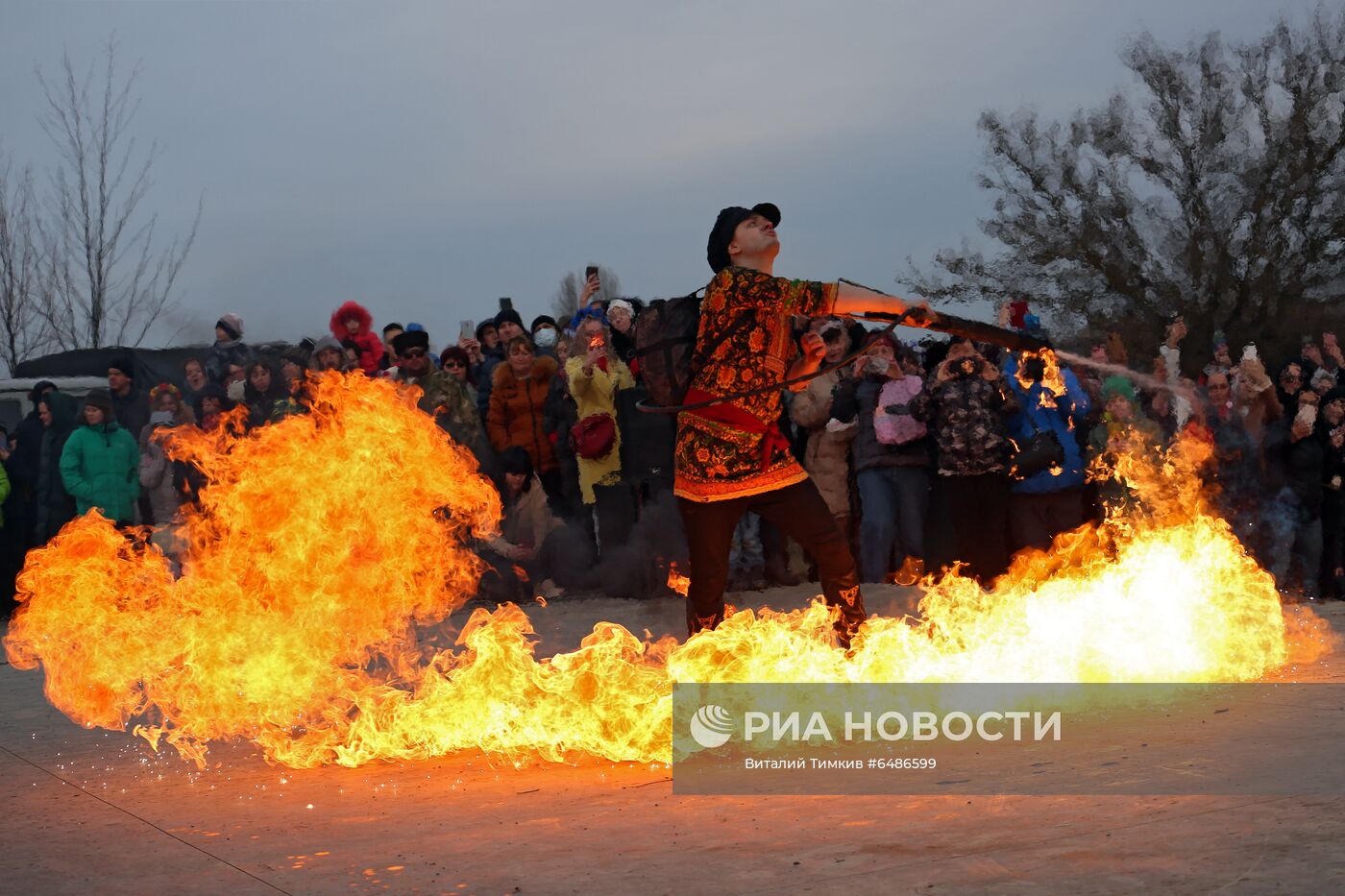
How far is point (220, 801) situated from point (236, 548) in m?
1.22

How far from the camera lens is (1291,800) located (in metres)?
4.43

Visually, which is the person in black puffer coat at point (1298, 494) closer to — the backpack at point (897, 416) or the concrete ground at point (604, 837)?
the backpack at point (897, 416)

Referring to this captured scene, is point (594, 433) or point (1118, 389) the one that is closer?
point (1118, 389)

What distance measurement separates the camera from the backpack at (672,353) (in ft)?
20.2

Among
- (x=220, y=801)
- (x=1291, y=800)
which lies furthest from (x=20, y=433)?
(x=1291, y=800)

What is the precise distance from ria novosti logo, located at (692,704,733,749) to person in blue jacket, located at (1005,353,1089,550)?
16.7ft

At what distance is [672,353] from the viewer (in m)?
6.18

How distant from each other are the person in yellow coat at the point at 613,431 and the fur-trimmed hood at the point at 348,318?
7.16ft

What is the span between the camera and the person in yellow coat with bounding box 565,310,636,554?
11469mm

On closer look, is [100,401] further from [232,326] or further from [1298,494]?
[1298,494]

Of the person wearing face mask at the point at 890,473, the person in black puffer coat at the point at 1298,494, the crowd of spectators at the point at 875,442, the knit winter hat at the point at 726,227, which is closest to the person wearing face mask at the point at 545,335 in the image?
the crowd of spectators at the point at 875,442

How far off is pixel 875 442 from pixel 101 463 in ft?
20.4

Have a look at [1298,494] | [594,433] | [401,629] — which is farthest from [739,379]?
[1298,494]

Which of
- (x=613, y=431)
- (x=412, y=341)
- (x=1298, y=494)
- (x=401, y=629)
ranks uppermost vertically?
(x=412, y=341)
